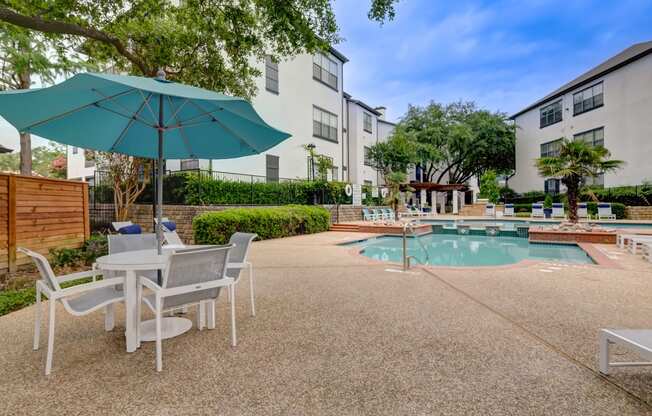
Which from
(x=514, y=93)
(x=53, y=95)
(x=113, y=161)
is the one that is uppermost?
(x=514, y=93)

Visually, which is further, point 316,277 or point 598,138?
point 598,138

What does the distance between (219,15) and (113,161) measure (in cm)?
761

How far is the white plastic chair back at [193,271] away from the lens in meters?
2.85

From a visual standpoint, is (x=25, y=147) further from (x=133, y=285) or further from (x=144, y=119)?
(x=133, y=285)

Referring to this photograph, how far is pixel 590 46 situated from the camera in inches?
1107

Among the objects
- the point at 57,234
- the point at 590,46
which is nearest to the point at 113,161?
the point at 57,234

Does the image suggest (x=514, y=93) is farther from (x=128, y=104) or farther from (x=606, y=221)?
(x=128, y=104)

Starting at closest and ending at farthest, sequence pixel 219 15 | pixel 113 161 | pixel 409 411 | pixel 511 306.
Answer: pixel 409 411
pixel 511 306
pixel 219 15
pixel 113 161

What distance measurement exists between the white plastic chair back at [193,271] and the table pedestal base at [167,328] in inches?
22.7

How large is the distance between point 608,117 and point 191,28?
24.7 m

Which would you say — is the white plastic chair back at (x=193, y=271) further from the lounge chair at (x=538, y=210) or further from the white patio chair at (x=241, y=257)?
the lounge chair at (x=538, y=210)

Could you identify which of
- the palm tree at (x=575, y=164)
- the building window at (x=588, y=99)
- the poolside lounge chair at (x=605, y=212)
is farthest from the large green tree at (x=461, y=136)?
the palm tree at (x=575, y=164)

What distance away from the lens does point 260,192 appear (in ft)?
51.6

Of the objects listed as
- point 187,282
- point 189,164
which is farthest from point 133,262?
point 189,164
